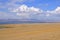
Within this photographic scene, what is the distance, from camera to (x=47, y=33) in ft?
10.4

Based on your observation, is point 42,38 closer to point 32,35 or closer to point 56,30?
point 32,35

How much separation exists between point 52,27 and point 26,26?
781 millimetres

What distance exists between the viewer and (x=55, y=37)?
2.91 m

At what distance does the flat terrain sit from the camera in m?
2.87

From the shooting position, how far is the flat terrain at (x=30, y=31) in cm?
287

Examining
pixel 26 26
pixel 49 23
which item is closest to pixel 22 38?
pixel 26 26

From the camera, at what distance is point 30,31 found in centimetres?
324

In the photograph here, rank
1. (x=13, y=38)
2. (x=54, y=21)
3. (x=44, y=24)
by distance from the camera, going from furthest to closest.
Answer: (x=44, y=24) → (x=54, y=21) → (x=13, y=38)

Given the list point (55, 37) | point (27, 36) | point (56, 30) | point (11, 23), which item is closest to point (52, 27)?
point (56, 30)

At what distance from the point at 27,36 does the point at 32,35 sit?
153 mm

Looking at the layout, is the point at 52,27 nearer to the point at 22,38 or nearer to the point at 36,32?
the point at 36,32

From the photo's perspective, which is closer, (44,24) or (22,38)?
(22,38)

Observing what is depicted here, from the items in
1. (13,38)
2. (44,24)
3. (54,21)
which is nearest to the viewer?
(13,38)

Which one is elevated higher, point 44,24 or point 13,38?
point 44,24
